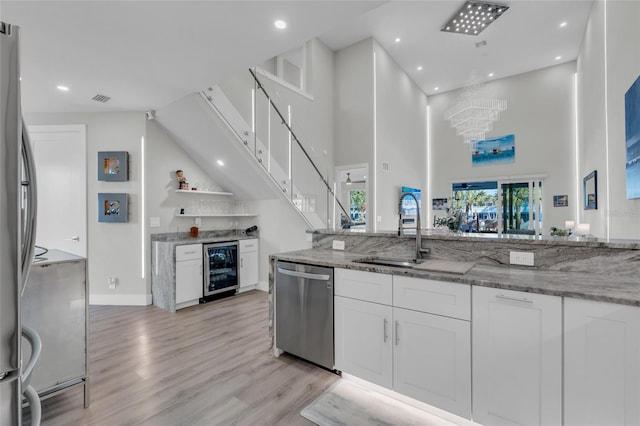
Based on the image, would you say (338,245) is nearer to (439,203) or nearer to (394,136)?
(394,136)

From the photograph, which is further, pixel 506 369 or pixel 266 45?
pixel 266 45

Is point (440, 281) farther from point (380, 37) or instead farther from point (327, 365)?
point (380, 37)

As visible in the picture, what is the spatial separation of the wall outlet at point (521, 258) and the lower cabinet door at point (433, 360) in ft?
2.25

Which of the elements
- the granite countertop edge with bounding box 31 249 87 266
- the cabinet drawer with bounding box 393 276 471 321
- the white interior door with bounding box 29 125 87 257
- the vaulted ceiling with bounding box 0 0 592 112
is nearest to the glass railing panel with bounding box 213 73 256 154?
the vaulted ceiling with bounding box 0 0 592 112

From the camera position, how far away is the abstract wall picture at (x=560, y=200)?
24.3 feet

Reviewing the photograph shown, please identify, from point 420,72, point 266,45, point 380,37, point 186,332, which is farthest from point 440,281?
point 420,72

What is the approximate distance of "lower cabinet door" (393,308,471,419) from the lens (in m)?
1.78

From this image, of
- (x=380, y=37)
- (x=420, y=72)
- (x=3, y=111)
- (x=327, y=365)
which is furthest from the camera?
(x=420, y=72)

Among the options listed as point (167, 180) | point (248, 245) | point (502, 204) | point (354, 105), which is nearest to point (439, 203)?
point (502, 204)

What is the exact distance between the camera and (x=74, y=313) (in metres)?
2.07

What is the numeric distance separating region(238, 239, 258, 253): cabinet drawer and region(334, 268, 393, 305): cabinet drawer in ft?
9.42

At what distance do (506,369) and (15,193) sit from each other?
219 cm

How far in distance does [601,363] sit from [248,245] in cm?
437

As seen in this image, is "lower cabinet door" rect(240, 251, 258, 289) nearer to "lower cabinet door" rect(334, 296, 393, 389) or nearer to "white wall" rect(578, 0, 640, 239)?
"lower cabinet door" rect(334, 296, 393, 389)
